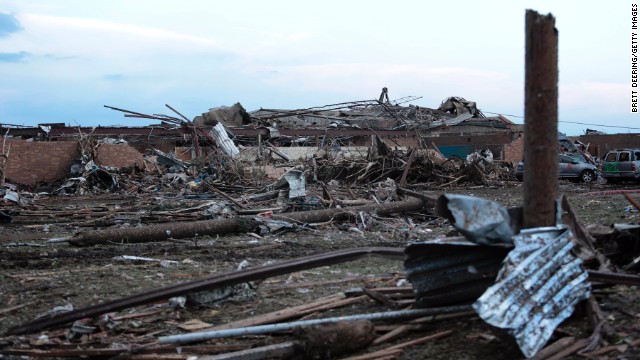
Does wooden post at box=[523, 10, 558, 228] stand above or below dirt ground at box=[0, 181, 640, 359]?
above

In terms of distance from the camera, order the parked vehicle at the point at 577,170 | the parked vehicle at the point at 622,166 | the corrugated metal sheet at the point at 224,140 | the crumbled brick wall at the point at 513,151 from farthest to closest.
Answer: the crumbled brick wall at the point at 513,151 < the corrugated metal sheet at the point at 224,140 < the parked vehicle at the point at 577,170 < the parked vehicle at the point at 622,166

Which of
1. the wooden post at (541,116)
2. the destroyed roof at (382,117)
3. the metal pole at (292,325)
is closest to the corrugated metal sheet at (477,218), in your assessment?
the wooden post at (541,116)

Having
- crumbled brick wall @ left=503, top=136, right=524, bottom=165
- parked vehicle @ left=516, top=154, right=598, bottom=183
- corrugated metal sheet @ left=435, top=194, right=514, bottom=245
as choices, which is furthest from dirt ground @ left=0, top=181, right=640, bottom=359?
crumbled brick wall @ left=503, top=136, right=524, bottom=165

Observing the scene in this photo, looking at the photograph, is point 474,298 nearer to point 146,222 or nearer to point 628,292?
point 628,292

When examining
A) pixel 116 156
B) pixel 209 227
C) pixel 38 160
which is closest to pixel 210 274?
pixel 209 227

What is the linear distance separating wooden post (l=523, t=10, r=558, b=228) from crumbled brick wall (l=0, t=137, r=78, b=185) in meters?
25.0

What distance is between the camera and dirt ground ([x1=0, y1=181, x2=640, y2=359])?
15.9 ft

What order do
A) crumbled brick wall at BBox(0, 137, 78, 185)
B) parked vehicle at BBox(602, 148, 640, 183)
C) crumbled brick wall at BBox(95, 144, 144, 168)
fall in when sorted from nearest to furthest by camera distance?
parked vehicle at BBox(602, 148, 640, 183), crumbled brick wall at BBox(0, 137, 78, 185), crumbled brick wall at BBox(95, 144, 144, 168)

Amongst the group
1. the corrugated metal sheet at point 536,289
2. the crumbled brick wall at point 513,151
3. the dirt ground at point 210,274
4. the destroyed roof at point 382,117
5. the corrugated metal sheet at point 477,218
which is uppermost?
the destroyed roof at point 382,117

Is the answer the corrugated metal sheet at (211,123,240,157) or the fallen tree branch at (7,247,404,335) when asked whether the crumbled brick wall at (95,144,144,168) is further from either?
the fallen tree branch at (7,247,404,335)

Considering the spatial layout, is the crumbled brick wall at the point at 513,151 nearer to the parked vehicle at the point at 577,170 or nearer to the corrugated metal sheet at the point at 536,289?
the parked vehicle at the point at 577,170

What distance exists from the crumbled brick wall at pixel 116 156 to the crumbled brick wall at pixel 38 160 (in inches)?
44.0

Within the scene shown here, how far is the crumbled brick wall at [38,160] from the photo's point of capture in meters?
26.1

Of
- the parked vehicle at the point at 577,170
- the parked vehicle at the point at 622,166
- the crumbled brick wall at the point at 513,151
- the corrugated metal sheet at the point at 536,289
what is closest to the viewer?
the corrugated metal sheet at the point at 536,289
